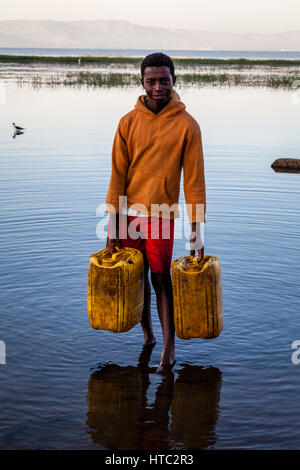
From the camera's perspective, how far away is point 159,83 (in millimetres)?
4094

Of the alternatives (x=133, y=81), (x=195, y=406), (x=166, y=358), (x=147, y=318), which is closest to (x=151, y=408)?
(x=195, y=406)

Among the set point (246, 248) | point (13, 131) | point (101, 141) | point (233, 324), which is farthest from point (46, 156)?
point (233, 324)

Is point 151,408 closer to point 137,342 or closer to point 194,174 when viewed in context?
point 137,342

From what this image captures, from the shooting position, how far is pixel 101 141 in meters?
15.4

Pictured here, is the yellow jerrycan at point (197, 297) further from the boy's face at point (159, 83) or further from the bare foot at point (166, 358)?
the boy's face at point (159, 83)

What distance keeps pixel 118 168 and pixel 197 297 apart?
1.00 m

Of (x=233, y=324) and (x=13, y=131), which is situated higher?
(x=13, y=131)

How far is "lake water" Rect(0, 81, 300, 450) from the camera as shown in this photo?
3.72 metres

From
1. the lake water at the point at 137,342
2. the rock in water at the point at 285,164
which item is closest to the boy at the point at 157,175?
the lake water at the point at 137,342

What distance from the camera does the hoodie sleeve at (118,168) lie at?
4.22 m

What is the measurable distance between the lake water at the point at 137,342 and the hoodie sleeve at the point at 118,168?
1169 mm

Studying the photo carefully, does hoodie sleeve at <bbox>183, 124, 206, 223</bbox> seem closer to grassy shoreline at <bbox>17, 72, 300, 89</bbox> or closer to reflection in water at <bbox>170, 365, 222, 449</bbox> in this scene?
reflection in water at <bbox>170, 365, 222, 449</bbox>
